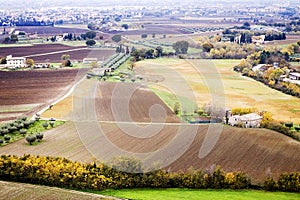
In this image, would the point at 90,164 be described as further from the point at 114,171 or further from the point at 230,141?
the point at 230,141

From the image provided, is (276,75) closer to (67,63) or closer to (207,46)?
(207,46)

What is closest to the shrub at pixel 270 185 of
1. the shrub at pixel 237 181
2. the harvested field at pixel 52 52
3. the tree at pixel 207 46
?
the shrub at pixel 237 181

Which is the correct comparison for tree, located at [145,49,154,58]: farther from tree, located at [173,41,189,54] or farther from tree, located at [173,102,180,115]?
tree, located at [173,102,180,115]

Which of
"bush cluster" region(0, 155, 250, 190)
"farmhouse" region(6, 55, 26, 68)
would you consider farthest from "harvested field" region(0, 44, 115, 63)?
"bush cluster" region(0, 155, 250, 190)

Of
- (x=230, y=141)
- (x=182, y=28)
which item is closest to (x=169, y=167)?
(x=230, y=141)

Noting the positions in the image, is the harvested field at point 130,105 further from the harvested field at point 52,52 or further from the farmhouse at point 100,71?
the harvested field at point 52,52
